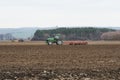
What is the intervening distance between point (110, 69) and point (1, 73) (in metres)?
6.11

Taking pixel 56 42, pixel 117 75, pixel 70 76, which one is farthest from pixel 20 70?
pixel 56 42

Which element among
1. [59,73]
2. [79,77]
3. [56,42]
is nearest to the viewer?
[79,77]

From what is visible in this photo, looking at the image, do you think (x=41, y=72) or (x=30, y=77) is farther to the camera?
(x=41, y=72)

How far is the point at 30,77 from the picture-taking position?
2050 centimetres

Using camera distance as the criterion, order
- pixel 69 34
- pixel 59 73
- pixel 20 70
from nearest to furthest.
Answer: pixel 59 73 < pixel 20 70 < pixel 69 34

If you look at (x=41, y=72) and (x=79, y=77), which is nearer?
(x=79, y=77)

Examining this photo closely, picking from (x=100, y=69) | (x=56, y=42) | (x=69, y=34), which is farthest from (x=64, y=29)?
(x=100, y=69)

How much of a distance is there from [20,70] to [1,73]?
5.84 feet

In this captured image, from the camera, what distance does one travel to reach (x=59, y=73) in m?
21.8

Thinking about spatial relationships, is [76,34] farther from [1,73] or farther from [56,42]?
[1,73]

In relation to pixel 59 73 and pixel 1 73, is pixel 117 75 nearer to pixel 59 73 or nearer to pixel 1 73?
pixel 59 73

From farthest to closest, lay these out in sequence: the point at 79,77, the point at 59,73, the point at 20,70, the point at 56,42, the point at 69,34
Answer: the point at 69,34 < the point at 56,42 < the point at 20,70 < the point at 59,73 < the point at 79,77

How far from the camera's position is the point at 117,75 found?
2111 cm

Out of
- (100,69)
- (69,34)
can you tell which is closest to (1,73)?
(100,69)
